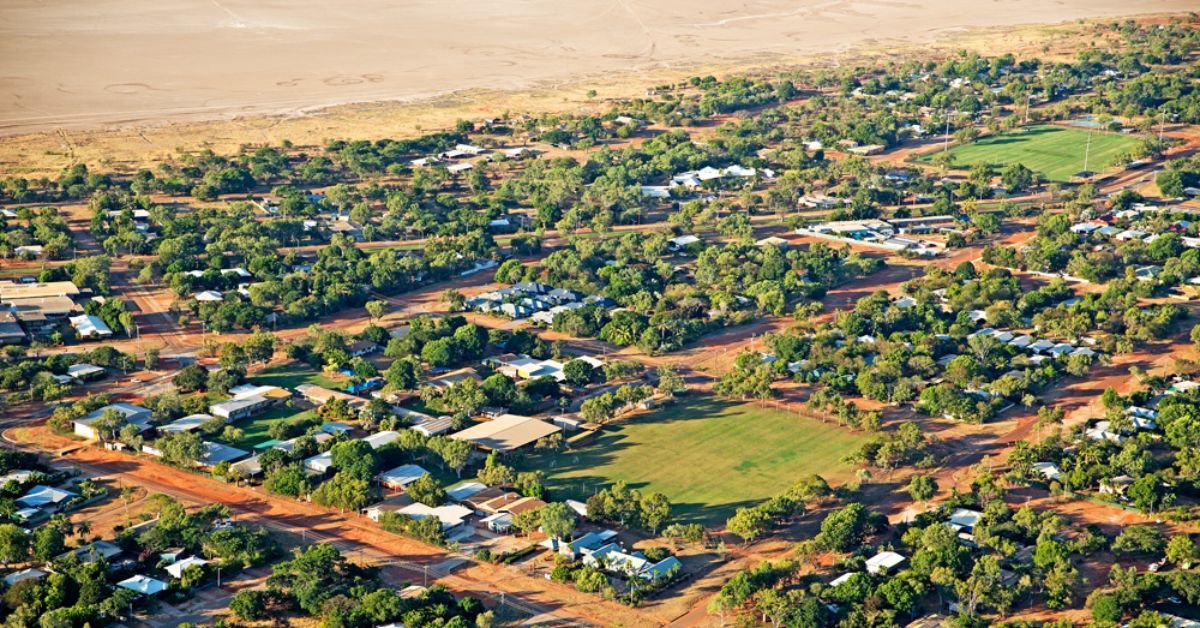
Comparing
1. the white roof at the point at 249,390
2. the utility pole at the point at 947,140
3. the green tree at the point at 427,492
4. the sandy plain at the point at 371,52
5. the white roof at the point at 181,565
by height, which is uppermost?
the sandy plain at the point at 371,52

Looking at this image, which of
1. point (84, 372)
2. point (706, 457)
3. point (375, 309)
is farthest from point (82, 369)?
point (706, 457)

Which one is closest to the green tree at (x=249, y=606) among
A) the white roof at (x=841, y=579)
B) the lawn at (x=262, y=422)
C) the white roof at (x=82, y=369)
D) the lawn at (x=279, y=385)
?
the lawn at (x=262, y=422)

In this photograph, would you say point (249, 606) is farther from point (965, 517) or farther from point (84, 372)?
point (84, 372)

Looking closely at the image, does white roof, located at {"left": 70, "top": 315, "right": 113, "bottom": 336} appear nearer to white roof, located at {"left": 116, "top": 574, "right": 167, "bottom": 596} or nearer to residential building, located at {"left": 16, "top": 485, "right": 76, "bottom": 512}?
residential building, located at {"left": 16, "top": 485, "right": 76, "bottom": 512}

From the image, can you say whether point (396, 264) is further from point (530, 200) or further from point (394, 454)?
point (394, 454)

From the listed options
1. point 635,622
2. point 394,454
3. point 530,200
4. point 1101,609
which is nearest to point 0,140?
point 530,200

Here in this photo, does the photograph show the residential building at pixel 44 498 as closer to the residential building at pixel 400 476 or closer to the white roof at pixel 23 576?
the white roof at pixel 23 576
